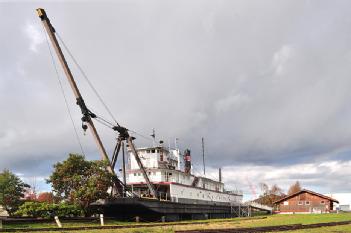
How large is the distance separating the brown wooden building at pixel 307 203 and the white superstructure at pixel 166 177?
84.9 feet

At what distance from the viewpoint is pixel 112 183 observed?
41125 mm

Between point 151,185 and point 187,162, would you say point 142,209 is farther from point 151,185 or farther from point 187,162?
point 187,162

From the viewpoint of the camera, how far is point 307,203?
3027 inches

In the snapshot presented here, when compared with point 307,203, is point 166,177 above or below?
above

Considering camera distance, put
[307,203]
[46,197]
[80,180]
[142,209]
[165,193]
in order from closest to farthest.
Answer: [80,180], [142,209], [165,193], [307,203], [46,197]

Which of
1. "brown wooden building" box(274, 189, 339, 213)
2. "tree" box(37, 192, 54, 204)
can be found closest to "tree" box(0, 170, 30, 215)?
"tree" box(37, 192, 54, 204)

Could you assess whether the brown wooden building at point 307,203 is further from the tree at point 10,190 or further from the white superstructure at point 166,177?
the tree at point 10,190

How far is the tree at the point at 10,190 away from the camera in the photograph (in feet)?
173

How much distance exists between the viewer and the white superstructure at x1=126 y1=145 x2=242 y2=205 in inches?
1933

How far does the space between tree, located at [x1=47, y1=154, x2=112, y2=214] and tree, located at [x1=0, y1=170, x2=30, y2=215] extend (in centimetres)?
1648

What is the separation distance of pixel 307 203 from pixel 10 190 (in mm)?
53201

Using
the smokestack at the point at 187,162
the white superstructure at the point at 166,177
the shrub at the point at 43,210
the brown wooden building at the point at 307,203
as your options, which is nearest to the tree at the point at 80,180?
the shrub at the point at 43,210

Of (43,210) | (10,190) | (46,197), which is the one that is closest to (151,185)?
(43,210)

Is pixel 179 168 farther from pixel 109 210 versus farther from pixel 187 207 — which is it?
pixel 109 210
